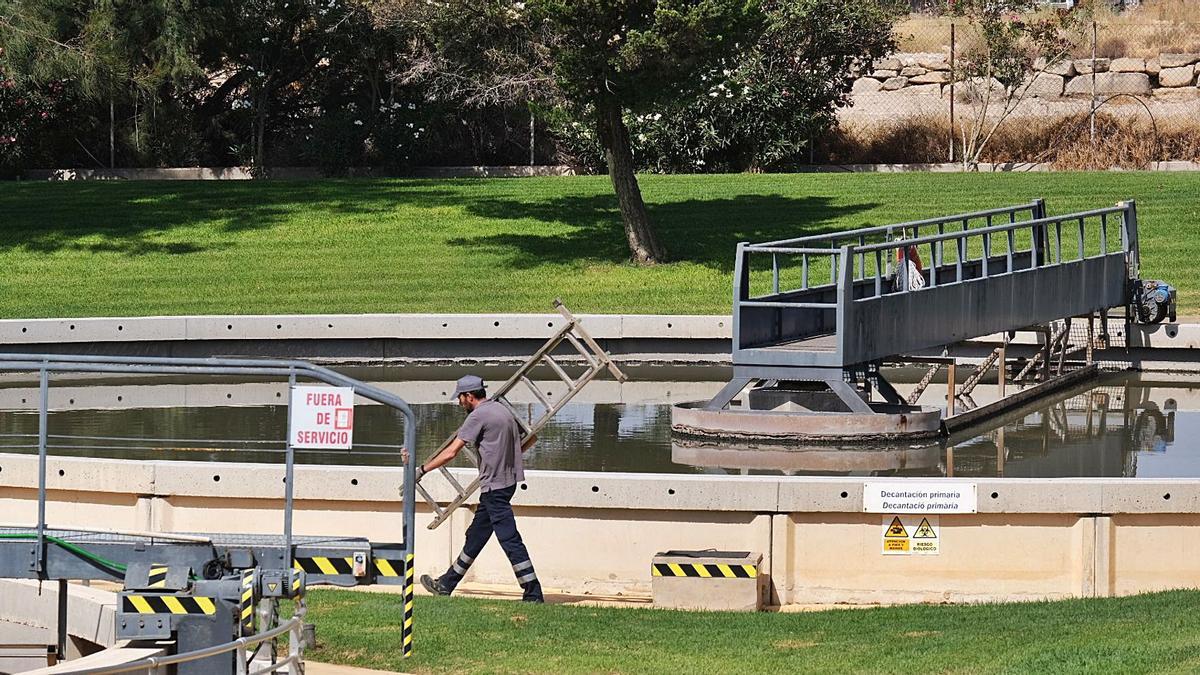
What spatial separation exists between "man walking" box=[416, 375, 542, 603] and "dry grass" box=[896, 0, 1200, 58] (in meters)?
27.5

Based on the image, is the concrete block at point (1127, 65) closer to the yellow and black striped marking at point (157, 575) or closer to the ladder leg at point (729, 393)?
the ladder leg at point (729, 393)

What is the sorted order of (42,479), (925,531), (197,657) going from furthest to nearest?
(925,531) < (42,479) < (197,657)

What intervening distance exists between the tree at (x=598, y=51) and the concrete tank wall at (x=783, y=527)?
11.7 meters

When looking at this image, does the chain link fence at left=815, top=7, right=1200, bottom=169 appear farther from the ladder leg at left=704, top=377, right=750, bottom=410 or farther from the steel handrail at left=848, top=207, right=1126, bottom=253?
the ladder leg at left=704, top=377, right=750, bottom=410

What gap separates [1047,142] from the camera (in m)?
37.6

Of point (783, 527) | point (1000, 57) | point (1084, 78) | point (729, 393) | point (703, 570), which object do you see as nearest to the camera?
point (703, 570)

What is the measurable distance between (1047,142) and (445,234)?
46.6ft

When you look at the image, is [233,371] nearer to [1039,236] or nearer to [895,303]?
[895,303]

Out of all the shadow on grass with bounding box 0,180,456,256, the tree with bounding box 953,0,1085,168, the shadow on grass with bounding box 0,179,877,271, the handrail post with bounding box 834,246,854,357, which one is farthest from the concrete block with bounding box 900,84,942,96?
the handrail post with bounding box 834,246,854,357

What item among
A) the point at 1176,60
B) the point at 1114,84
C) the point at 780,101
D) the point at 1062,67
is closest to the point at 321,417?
the point at 780,101

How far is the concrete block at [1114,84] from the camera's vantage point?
128ft

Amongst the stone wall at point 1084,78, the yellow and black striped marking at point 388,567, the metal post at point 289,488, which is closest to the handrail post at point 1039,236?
the yellow and black striped marking at point 388,567

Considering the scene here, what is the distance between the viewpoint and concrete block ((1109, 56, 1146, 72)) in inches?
1548

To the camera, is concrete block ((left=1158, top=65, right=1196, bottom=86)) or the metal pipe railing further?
concrete block ((left=1158, top=65, right=1196, bottom=86))
